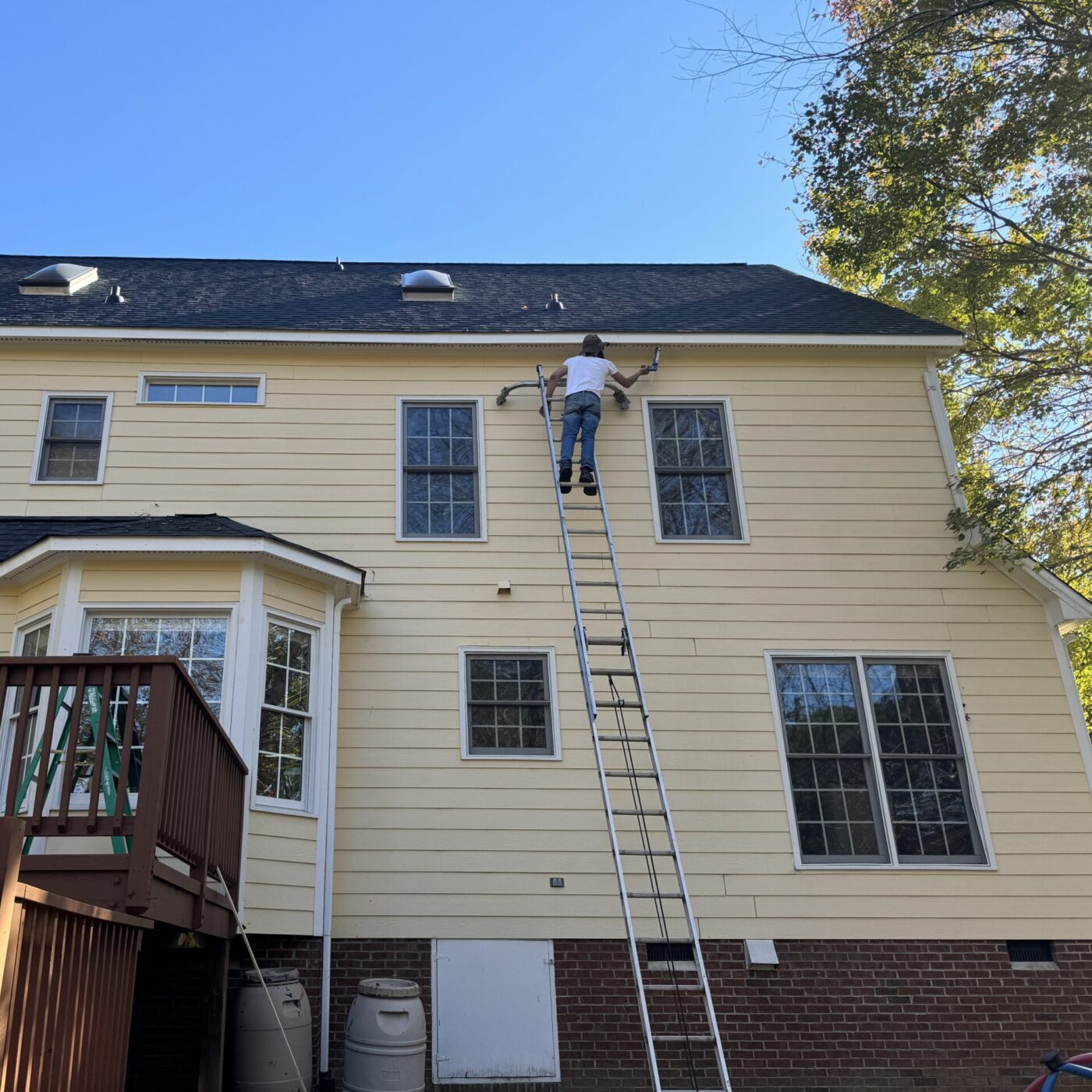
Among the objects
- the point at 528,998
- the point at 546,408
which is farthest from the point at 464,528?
the point at 528,998

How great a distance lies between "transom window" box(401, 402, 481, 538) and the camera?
31.6 feet

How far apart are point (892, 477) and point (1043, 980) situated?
4.38 meters

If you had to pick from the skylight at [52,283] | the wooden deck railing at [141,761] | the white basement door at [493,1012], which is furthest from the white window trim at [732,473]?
the skylight at [52,283]

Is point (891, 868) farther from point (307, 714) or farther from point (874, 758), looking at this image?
point (307, 714)

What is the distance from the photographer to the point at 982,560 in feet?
31.1

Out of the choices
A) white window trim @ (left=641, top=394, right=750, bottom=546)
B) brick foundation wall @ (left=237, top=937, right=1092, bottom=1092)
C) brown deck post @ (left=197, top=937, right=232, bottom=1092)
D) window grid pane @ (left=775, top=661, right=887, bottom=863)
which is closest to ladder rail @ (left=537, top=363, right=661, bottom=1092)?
brick foundation wall @ (left=237, top=937, right=1092, bottom=1092)

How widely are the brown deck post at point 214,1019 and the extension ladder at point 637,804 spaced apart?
2615 millimetres

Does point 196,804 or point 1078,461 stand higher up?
point 1078,461

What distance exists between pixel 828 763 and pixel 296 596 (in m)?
4.50

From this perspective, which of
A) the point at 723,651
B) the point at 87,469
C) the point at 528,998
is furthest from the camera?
the point at 87,469

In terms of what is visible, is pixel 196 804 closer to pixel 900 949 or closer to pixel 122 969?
pixel 122 969

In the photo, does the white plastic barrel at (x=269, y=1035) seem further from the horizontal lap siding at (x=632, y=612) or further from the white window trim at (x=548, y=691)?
the white window trim at (x=548, y=691)

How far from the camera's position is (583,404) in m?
9.66

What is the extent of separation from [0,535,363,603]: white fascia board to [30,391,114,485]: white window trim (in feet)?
4.86
